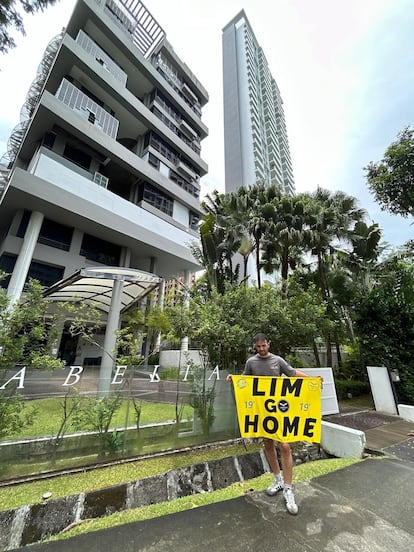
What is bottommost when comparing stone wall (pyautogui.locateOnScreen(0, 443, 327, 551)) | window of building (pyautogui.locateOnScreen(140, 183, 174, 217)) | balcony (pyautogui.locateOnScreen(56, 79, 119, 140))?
stone wall (pyautogui.locateOnScreen(0, 443, 327, 551))

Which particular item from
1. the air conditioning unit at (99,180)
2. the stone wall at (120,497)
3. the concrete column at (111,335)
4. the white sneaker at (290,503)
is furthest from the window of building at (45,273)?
the white sneaker at (290,503)

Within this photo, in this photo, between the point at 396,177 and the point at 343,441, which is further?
the point at 396,177

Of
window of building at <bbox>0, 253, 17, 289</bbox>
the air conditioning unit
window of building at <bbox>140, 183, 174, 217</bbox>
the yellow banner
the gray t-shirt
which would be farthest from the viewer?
window of building at <bbox>140, 183, 174, 217</bbox>

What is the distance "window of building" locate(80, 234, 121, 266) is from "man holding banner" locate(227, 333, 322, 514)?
16803mm

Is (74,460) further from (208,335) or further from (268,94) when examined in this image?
(268,94)

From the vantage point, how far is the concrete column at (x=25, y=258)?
1220 centimetres

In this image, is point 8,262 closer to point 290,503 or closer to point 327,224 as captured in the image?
point 290,503

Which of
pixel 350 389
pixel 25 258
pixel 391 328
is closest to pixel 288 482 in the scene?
pixel 391 328

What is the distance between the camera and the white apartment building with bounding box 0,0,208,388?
13.9 m

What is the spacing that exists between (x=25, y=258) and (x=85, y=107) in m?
12.2

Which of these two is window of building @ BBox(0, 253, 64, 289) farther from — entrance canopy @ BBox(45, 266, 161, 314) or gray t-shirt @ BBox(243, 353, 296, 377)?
gray t-shirt @ BBox(243, 353, 296, 377)

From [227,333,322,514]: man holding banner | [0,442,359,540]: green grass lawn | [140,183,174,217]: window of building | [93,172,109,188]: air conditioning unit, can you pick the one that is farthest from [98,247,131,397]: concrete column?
[140,183,174,217]: window of building

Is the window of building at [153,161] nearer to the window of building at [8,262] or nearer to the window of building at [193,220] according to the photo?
the window of building at [193,220]

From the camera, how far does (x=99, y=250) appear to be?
18.2 m
